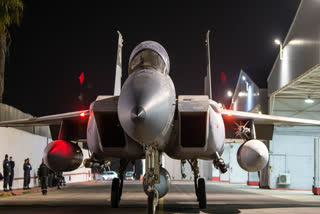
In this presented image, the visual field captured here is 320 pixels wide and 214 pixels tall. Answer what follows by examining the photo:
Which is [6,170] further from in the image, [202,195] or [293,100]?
[293,100]

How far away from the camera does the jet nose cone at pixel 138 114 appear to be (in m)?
6.95

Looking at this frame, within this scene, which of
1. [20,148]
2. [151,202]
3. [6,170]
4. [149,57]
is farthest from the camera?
[20,148]

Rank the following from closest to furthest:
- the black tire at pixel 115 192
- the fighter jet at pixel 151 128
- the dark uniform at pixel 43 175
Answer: the fighter jet at pixel 151 128
the black tire at pixel 115 192
the dark uniform at pixel 43 175

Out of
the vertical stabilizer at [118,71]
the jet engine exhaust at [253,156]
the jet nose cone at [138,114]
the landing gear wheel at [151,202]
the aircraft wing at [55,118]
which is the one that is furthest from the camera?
the vertical stabilizer at [118,71]

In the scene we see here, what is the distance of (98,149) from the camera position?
9.71 m

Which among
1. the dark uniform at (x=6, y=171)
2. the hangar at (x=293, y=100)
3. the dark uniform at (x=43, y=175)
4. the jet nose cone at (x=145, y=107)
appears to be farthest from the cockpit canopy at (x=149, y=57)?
the dark uniform at (x=6, y=171)

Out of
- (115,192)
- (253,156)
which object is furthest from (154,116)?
(115,192)

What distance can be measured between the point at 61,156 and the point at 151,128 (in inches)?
168

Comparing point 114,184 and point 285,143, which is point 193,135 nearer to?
point 114,184

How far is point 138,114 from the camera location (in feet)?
22.7

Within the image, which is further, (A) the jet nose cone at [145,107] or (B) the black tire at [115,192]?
(B) the black tire at [115,192]

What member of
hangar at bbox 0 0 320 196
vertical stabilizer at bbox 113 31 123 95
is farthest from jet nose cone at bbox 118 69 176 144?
hangar at bbox 0 0 320 196

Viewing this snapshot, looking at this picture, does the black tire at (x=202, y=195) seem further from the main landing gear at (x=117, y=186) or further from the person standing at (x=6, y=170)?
the person standing at (x=6, y=170)

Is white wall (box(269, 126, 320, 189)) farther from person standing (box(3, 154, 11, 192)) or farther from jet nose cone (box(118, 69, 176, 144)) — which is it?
jet nose cone (box(118, 69, 176, 144))
